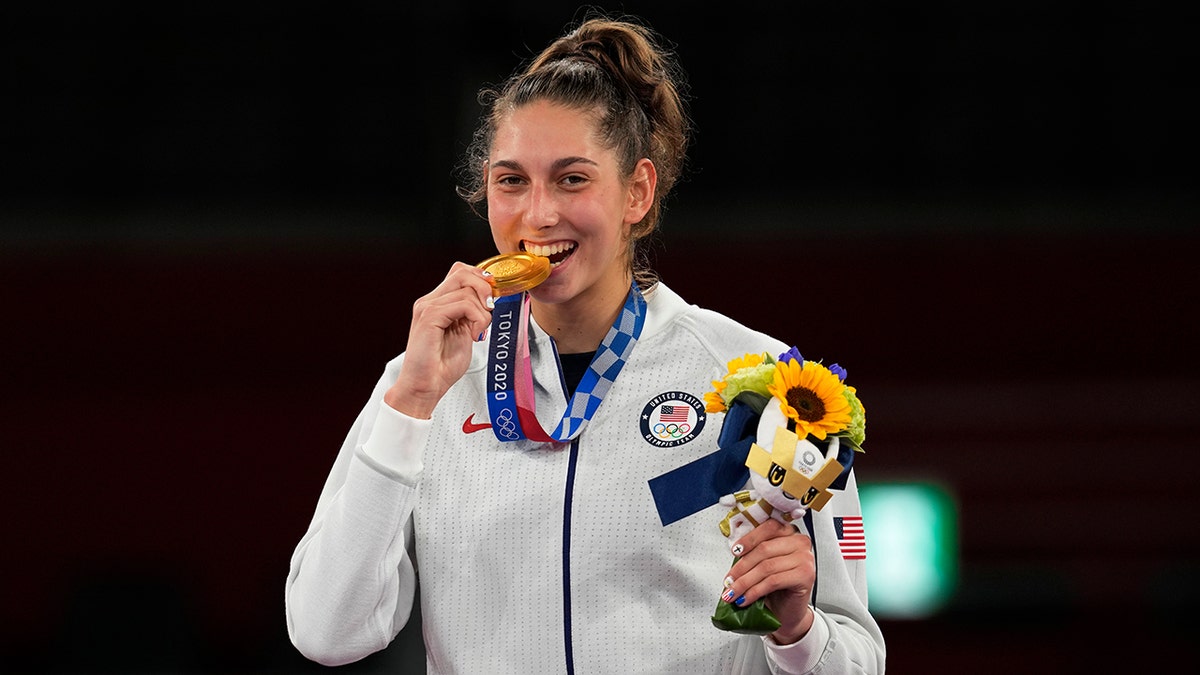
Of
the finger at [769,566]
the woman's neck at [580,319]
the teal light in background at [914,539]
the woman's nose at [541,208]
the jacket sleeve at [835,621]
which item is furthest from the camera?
the teal light in background at [914,539]

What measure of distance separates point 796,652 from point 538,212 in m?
0.64

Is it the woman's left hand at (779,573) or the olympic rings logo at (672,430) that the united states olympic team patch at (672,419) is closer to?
the olympic rings logo at (672,430)

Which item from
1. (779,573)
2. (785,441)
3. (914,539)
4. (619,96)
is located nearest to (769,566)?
(779,573)

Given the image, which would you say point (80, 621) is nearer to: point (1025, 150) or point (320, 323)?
point (320, 323)

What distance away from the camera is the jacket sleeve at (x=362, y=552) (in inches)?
71.2

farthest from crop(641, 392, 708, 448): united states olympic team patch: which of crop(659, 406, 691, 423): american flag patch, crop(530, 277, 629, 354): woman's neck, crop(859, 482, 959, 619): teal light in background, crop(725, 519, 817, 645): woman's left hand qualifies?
crop(859, 482, 959, 619): teal light in background

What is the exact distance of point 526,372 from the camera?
6.62ft

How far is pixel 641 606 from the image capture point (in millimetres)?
1889

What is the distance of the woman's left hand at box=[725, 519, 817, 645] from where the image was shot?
5.53 feet

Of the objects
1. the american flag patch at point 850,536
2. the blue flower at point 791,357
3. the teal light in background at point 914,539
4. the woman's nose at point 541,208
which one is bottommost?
the teal light in background at point 914,539

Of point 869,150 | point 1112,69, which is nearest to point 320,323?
point 869,150

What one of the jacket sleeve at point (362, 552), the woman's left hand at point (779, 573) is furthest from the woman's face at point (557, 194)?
the woman's left hand at point (779, 573)

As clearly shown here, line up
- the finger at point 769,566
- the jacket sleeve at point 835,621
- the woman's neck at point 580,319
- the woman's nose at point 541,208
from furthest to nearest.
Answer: the woman's neck at point 580,319 → the woman's nose at point 541,208 → the jacket sleeve at point 835,621 → the finger at point 769,566

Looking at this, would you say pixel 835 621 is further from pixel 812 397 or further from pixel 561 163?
pixel 561 163
